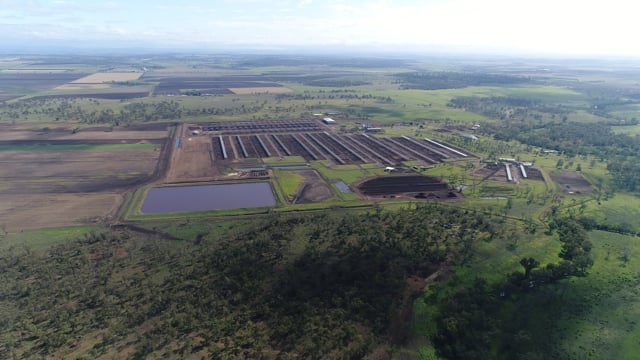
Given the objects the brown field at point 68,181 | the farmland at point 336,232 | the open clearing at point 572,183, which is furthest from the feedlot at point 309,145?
the open clearing at point 572,183

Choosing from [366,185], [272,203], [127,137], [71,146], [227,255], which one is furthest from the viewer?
[127,137]

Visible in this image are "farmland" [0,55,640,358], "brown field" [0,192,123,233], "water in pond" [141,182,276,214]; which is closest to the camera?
"farmland" [0,55,640,358]

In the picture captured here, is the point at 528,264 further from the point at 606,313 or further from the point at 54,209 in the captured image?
the point at 54,209

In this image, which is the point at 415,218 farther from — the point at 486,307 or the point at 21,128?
the point at 21,128

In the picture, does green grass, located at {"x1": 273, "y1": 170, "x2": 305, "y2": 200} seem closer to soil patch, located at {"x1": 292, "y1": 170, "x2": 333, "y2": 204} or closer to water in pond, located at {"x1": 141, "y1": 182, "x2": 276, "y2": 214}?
soil patch, located at {"x1": 292, "y1": 170, "x2": 333, "y2": 204}

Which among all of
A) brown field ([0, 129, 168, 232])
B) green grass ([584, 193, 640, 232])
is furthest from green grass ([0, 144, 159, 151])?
green grass ([584, 193, 640, 232])

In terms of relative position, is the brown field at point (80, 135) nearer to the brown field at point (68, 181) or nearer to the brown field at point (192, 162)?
the brown field at point (68, 181)

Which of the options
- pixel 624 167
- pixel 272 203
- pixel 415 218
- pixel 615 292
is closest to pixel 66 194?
pixel 272 203
